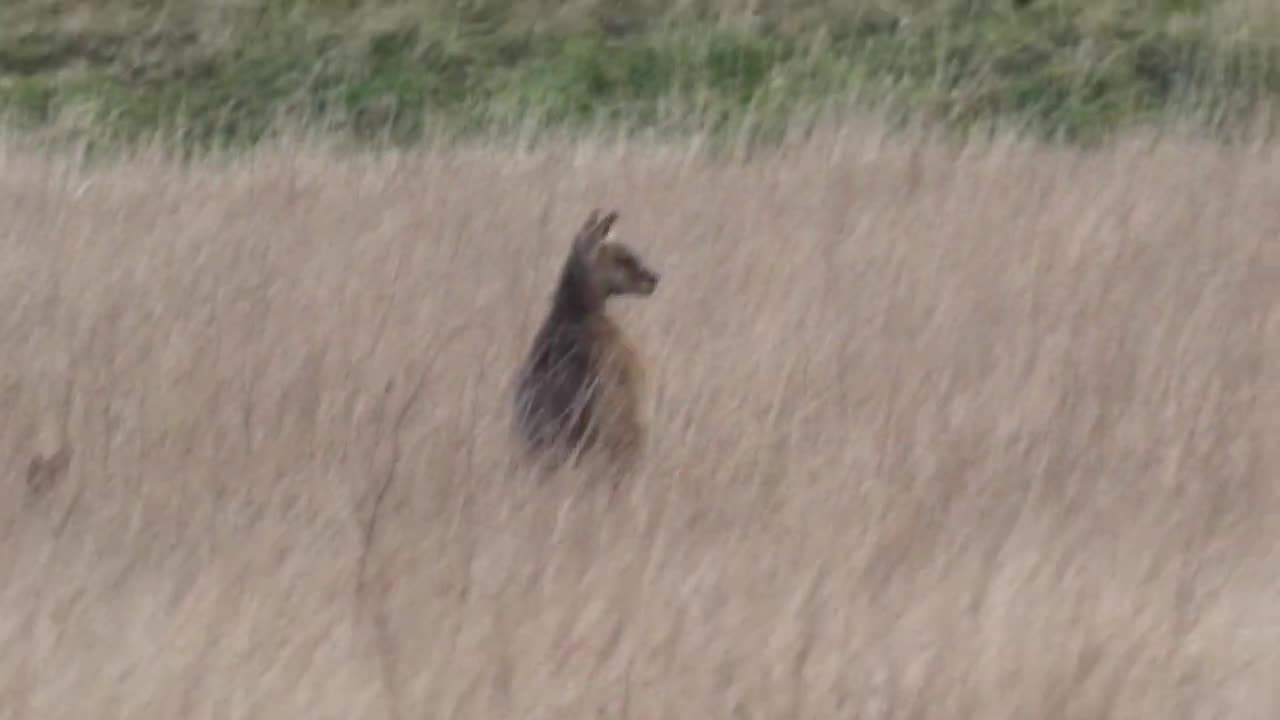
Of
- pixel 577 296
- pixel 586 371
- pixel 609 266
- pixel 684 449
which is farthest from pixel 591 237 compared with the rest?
pixel 684 449

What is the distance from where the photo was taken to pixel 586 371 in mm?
6082

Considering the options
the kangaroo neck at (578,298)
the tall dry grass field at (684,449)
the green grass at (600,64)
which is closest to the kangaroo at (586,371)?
the kangaroo neck at (578,298)

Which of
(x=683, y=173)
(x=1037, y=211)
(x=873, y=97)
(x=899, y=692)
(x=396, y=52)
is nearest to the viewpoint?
(x=899, y=692)

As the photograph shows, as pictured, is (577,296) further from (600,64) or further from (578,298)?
(600,64)

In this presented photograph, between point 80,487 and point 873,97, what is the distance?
24.3 ft

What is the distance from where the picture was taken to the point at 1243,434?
5.58 m

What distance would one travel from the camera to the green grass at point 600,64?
12805mm

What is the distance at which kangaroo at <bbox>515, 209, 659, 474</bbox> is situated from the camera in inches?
228

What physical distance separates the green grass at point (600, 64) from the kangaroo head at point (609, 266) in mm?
4652

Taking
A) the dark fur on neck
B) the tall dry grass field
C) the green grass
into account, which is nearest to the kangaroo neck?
the dark fur on neck

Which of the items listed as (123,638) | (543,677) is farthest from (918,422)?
(123,638)

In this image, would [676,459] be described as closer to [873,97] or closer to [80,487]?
[80,487]

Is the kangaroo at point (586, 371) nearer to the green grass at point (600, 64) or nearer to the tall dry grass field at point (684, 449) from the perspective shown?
the tall dry grass field at point (684, 449)

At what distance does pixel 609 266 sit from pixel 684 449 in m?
0.80
